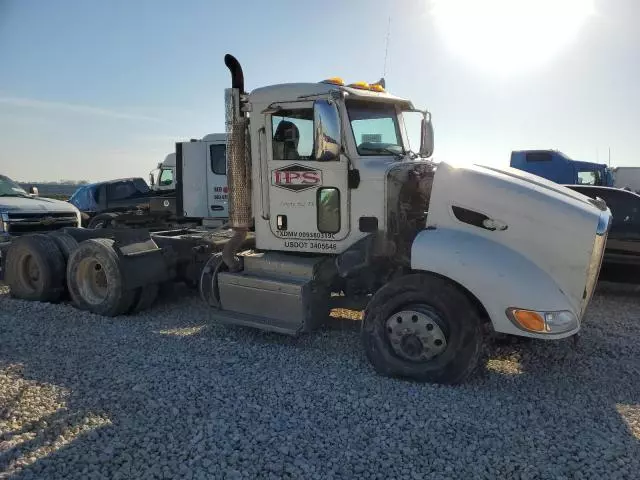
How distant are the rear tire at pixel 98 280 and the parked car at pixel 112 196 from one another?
8.76 m

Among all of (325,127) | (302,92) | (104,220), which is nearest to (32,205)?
(104,220)

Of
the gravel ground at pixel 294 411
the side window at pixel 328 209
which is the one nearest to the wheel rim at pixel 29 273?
the gravel ground at pixel 294 411

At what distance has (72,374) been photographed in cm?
470

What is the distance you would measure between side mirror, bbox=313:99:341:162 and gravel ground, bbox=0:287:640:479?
7.14ft

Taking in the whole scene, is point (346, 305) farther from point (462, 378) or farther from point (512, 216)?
point (512, 216)

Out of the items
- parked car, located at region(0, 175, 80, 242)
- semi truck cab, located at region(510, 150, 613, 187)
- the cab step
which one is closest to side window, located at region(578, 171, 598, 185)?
semi truck cab, located at region(510, 150, 613, 187)

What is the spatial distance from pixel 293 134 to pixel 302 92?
0.45 metres

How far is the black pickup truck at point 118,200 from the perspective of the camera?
14.2m

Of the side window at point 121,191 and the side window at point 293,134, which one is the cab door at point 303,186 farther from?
the side window at point 121,191

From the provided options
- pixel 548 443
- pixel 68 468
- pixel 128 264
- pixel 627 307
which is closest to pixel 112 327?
pixel 128 264

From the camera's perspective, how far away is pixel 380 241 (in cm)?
516

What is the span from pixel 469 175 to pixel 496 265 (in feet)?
2.99

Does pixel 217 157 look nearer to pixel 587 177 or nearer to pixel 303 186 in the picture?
pixel 303 186

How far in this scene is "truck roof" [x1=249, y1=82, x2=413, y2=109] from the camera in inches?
207
